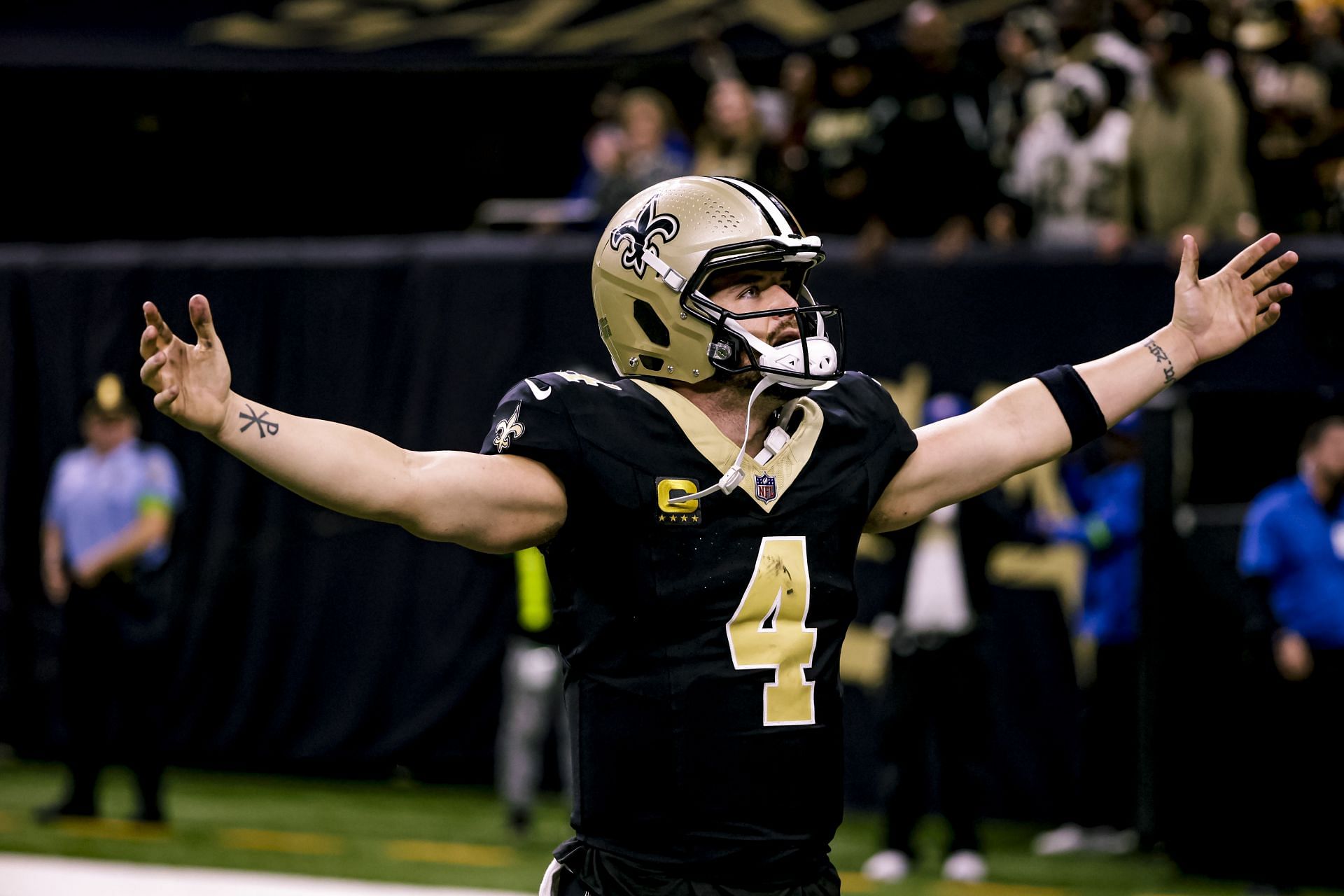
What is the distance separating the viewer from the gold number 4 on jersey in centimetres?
280

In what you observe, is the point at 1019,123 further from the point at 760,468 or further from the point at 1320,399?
the point at 760,468

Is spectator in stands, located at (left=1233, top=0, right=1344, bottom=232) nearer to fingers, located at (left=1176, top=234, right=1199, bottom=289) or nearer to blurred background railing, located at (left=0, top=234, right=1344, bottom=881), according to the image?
blurred background railing, located at (left=0, top=234, right=1344, bottom=881)

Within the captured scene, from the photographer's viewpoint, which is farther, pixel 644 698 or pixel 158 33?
pixel 158 33

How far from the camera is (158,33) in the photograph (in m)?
11.6

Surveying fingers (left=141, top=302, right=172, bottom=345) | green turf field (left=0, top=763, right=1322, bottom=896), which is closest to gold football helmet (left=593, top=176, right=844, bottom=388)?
fingers (left=141, top=302, right=172, bottom=345)

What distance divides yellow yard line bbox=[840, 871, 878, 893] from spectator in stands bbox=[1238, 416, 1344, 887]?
1.51 m

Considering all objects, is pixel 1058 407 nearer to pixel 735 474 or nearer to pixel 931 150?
pixel 735 474

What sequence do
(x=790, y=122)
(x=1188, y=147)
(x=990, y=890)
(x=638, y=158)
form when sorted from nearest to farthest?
1. (x=990, y=890)
2. (x=1188, y=147)
3. (x=638, y=158)
4. (x=790, y=122)

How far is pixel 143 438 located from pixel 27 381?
89cm

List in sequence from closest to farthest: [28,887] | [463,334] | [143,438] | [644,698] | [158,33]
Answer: [644,698] < [28,887] < [463,334] < [143,438] < [158,33]

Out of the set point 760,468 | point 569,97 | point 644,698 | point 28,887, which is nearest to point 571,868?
point 644,698

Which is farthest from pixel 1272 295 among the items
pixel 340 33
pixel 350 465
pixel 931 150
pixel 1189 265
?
pixel 340 33

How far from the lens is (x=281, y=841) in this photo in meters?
8.08

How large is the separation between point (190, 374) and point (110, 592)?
20.2 feet
